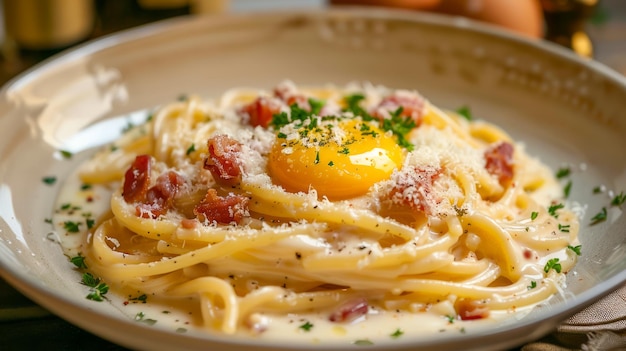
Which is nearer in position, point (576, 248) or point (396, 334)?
point (396, 334)

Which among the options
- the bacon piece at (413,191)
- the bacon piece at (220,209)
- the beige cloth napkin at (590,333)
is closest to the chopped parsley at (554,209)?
the beige cloth napkin at (590,333)

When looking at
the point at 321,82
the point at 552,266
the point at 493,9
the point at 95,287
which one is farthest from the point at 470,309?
the point at 493,9

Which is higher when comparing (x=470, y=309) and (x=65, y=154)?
(x=470, y=309)

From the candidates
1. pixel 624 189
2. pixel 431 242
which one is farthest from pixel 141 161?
pixel 624 189

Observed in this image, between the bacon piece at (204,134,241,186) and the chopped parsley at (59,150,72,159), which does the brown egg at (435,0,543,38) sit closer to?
the bacon piece at (204,134,241,186)

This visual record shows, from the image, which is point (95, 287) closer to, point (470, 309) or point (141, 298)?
point (141, 298)

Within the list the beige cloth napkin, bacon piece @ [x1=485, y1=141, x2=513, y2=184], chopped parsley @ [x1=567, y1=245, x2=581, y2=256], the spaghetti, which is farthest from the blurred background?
the beige cloth napkin
